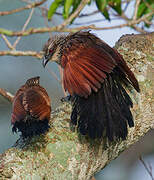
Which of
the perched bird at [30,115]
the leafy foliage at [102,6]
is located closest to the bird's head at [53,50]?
the leafy foliage at [102,6]

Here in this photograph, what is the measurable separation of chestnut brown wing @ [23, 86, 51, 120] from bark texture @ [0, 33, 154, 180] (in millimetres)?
115

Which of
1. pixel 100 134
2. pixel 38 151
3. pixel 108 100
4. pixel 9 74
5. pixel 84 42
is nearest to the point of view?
pixel 38 151

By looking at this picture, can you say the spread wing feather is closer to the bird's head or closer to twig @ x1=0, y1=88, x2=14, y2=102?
twig @ x1=0, y1=88, x2=14, y2=102

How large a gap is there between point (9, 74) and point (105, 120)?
5.54 meters

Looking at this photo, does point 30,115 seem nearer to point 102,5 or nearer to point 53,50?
point 102,5

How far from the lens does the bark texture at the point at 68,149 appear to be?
7.13 feet

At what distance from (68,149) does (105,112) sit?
418mm

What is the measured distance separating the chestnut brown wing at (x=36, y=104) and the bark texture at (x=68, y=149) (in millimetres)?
115

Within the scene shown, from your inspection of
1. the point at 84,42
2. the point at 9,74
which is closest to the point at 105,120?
the point at 84,42

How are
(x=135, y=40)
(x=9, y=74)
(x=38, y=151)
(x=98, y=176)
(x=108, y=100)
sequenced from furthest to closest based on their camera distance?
1. (x=9, y=74)
2. (x=98, y=176)
3. (x=135, y=40)
4. (x=108, y=100)
5. (x=38, y=151)

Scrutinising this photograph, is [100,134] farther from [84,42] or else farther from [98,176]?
[98,176]

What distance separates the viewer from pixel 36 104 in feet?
8.18

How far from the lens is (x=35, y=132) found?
2.43m

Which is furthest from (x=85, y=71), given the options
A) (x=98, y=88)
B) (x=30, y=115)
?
(x=30, y=115)
